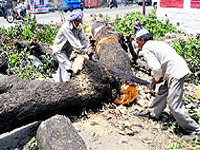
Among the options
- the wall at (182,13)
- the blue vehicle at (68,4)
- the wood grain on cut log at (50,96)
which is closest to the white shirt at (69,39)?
the wood grain on cut log at (50,96)

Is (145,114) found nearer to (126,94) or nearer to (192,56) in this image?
(126,94)

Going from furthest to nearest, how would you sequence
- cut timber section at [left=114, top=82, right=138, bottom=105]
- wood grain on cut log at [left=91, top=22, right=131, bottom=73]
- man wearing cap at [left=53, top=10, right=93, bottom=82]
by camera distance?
wood grain on cut log at [left=91, top=22, right=131, bottom=73] → man wearing cap at [left=53, top=10, right=93, bottom=82] → cut timber section at [left=114, top=82, right=138, bottom=105]

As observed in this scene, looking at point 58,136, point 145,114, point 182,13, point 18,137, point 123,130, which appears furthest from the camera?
point 182,13

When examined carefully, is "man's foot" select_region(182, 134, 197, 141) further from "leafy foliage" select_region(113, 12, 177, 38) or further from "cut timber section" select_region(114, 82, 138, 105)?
"leafy foliage" select_region(113, 12, 177, 38)

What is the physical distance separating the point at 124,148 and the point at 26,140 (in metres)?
1.47

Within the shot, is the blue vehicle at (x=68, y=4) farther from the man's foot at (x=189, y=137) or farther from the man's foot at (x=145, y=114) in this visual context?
the man's foot at (x=189, y=137)

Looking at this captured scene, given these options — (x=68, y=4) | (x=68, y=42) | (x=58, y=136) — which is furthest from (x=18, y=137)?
(x=68, y=4)

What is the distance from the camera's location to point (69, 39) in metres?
4.87

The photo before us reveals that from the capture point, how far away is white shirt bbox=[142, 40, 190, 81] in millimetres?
3520

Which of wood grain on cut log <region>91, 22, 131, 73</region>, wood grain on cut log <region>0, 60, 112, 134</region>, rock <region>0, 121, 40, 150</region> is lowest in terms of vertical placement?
rock <region>0, 121, 40, 150</region>

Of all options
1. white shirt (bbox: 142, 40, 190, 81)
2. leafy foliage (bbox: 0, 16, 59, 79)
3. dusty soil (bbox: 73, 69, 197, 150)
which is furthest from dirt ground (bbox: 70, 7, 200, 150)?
leafy foliage (bbox: 0, 16, 59, 79)

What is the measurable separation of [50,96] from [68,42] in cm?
156

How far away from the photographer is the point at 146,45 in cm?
371

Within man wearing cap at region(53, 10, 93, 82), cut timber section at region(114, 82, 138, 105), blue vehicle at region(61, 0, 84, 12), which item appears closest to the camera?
cut timber section at region(114, 82, 138, 105)
